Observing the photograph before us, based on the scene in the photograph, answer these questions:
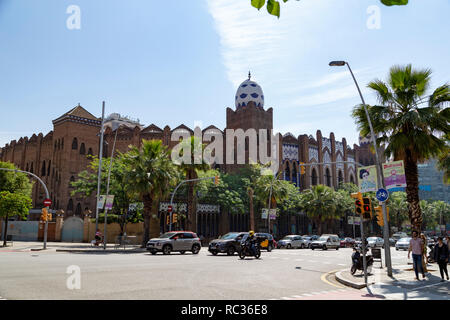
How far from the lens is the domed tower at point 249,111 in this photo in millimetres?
60531

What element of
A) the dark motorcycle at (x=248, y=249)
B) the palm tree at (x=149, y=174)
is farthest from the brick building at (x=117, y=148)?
the dark motorcycle at (x=248, y=249)

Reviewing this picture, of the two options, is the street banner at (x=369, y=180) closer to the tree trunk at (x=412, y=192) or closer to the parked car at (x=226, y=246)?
the tree trunk at (x=412, y=192)

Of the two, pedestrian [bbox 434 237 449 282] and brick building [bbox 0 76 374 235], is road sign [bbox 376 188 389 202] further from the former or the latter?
brick building [bbox 0 76 374 235]

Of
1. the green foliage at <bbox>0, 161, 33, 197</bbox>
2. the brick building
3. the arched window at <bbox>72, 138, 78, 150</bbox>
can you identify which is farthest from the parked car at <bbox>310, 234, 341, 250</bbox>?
the arched window at <bbox>72, 138, 78, 150</bbox>

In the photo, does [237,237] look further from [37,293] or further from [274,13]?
[274,13]

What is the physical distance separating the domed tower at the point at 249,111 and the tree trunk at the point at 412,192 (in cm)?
4400

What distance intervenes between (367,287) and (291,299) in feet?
10.9

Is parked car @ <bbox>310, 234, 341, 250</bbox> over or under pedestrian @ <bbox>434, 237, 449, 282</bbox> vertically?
under

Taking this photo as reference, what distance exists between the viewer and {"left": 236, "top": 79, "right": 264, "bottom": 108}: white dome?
63025 millimetres

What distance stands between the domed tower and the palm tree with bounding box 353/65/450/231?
43244 mm

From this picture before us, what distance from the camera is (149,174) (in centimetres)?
3009

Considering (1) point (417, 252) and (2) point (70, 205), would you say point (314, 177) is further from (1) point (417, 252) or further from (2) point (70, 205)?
(1) point (417, 252)

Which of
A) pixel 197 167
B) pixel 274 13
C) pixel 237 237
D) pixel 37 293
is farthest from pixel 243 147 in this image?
pixel 274 13

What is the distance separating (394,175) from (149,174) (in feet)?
66.9
